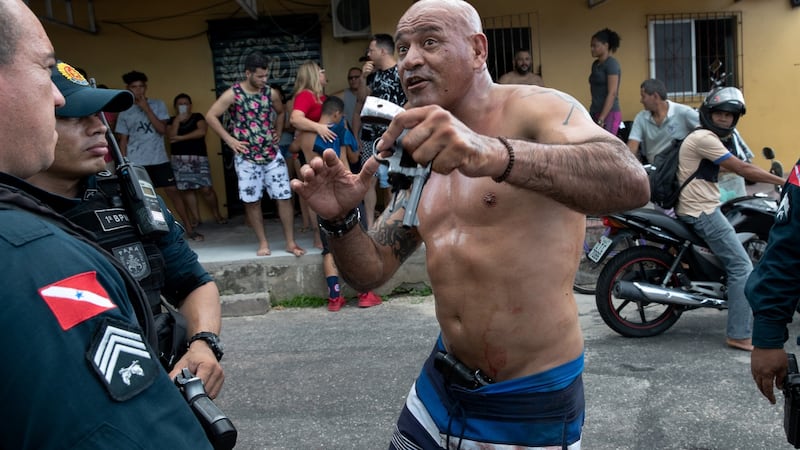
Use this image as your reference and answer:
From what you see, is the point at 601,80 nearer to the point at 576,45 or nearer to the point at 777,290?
the point at 576,45

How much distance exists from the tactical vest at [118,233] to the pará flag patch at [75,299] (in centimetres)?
106

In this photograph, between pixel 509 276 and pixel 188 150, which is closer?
pixel 509 276

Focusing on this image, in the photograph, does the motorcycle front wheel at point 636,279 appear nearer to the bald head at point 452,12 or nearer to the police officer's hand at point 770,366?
the police officer's hand at point 770,366

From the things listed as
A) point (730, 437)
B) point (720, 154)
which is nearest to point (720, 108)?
point (720, 154)

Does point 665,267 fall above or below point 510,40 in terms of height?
below

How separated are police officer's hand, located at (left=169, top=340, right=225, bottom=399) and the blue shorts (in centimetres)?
70

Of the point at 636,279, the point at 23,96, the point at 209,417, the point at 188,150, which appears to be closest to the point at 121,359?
the point at 23,96

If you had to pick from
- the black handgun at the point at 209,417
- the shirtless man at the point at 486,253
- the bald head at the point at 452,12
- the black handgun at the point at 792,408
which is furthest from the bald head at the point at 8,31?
the black handgun at the point at 792,408

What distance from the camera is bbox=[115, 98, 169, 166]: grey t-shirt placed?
28.1 feet

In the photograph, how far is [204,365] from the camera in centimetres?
227

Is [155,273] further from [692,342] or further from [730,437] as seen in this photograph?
[692,342]

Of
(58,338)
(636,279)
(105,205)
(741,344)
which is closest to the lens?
(58,338)

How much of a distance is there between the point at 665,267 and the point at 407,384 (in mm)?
2205

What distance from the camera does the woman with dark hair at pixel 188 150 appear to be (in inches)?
350
